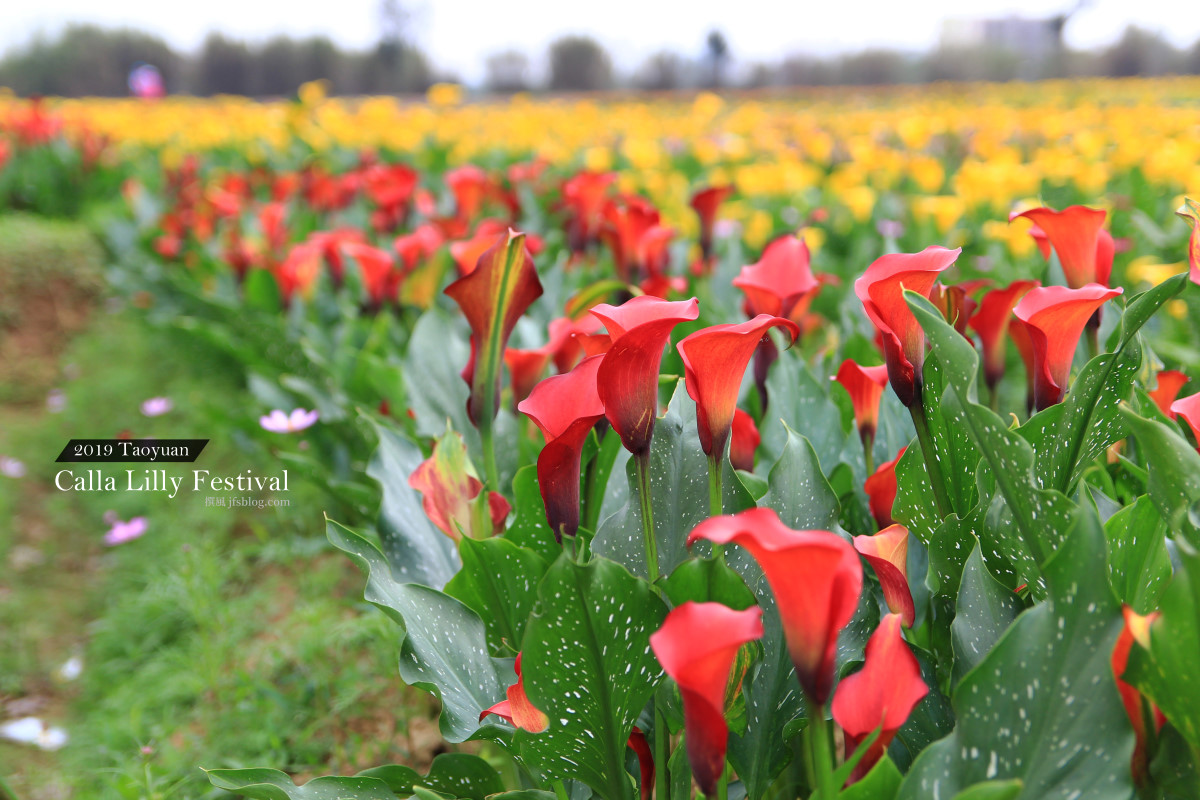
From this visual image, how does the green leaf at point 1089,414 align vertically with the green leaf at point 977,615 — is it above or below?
above

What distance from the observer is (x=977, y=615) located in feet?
2.52

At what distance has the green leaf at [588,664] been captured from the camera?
29.6 inches

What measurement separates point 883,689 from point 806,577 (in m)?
0.18

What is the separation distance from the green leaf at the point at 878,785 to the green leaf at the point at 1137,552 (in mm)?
322

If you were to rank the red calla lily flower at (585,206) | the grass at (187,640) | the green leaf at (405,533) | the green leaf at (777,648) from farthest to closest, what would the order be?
the red calla lily flower at (585,206) → the grass at (187,640) → the green leaf at (405,533) → the green leaf at (777,648)

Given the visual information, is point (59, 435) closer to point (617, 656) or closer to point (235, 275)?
point (235, 275)

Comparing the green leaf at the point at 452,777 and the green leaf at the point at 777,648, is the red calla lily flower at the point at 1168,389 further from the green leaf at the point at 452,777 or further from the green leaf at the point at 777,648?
the green leaf at the point at 452,777

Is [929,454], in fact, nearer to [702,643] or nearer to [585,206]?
[702,643]

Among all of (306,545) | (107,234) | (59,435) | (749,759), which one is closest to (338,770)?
(306,545)

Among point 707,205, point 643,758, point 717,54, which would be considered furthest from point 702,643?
point 717,54

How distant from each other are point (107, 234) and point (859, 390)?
4526 mm

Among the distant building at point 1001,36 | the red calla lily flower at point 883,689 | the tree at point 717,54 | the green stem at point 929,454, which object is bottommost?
the red calla lily flower at point 883,689

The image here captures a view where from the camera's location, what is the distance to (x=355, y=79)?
30.4m

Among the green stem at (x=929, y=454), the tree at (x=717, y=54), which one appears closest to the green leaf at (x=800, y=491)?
the green stem at (x=929, y=454)
